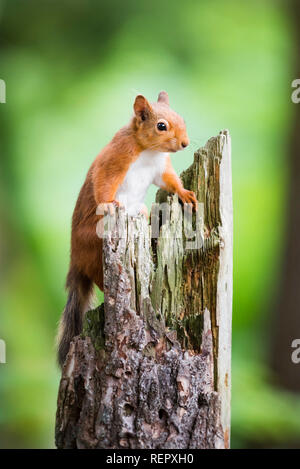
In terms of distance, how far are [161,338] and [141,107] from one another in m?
0.53

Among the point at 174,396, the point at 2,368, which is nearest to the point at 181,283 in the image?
the point at 174,396

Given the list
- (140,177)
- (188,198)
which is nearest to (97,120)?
(140,177)

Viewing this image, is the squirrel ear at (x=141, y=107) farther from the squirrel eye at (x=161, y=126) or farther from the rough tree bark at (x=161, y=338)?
the rough tree bark at (x=161, y=338)

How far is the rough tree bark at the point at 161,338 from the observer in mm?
1078

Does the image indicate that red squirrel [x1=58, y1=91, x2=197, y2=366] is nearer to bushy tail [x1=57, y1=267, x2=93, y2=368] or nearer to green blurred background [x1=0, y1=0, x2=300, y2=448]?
bushy tail [x1=57, y1=267, x2=93, y2=368]

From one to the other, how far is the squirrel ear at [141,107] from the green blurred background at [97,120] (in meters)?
0.60

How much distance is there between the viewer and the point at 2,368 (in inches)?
83.0

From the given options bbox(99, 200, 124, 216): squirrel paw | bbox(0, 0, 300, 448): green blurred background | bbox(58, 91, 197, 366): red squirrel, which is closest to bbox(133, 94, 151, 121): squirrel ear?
bbox(58, 91, 197, 366): red squirrel

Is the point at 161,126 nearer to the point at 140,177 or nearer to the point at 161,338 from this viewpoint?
the point at 140,177

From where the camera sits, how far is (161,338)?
1132mm

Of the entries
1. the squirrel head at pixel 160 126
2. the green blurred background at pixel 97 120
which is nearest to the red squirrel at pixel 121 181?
the squirrel head at pixel 160 126

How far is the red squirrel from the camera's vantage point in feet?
4.15

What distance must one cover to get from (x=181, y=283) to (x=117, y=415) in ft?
1.03

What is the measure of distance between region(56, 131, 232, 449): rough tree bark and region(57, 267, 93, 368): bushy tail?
231 millimetres
